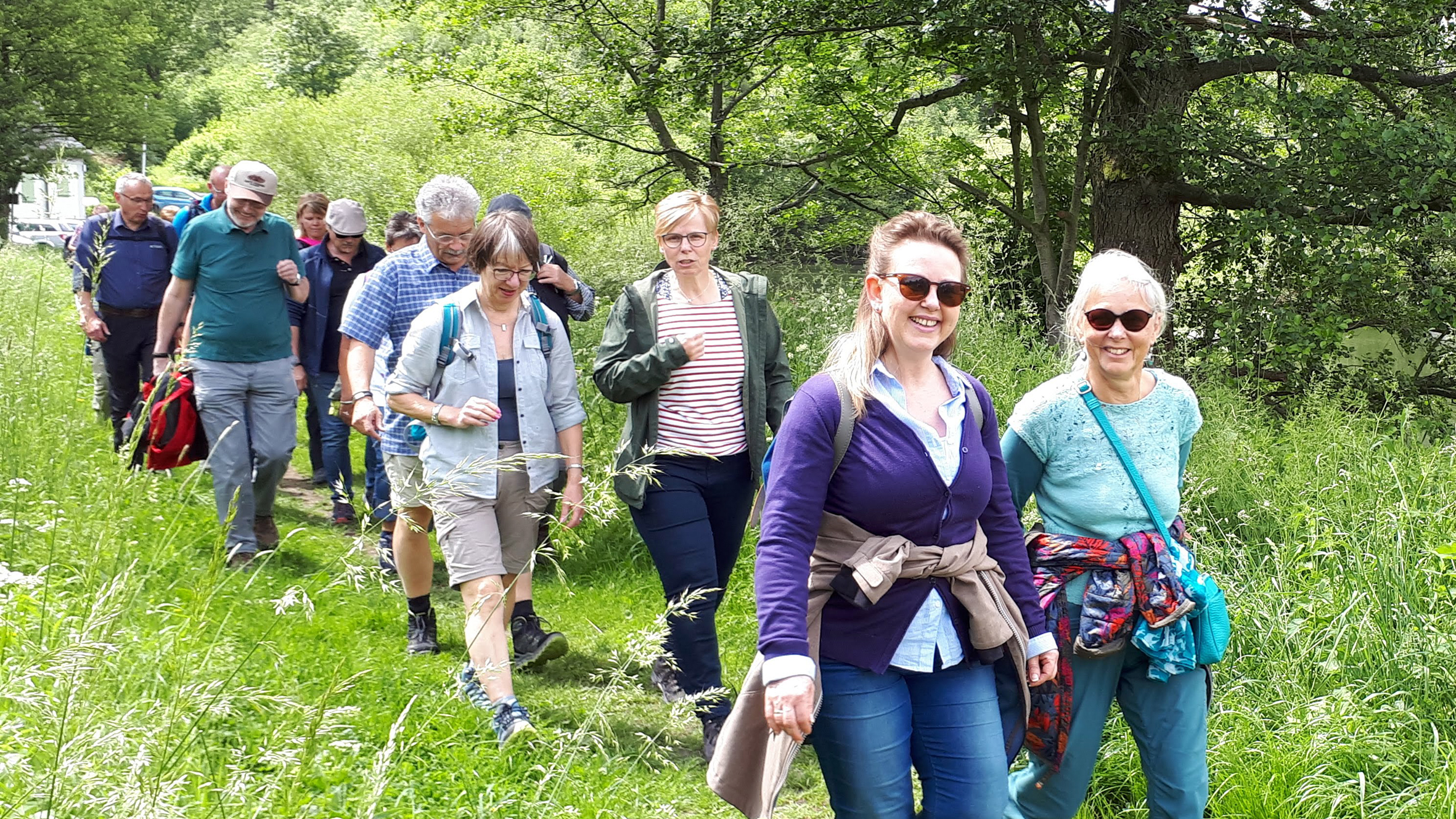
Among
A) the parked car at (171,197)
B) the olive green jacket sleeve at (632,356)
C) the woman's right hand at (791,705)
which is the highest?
the parked car at (171,197)

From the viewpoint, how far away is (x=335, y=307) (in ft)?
27.0

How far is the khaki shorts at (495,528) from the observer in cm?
465

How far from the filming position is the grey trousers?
6.54m

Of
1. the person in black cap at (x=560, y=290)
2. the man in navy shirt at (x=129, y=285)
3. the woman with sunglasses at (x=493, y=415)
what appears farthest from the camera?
the man in navy shirt at (x=129, y=285)

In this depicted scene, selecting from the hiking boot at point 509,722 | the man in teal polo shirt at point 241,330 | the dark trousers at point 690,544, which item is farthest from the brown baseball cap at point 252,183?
the hiking boot at point 509,722

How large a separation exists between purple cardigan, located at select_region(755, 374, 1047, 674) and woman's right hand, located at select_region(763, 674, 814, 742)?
0.37ft

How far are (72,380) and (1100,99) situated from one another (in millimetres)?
8992

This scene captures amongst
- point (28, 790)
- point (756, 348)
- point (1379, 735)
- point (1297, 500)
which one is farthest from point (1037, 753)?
point (1297, 500)

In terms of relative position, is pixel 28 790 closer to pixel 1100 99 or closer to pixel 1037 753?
pixel 1037 753

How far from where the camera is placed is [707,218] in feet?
15.9

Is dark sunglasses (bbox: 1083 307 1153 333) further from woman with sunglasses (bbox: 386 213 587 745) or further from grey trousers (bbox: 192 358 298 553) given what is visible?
grey trousers (bbox: 192 358 298 553)

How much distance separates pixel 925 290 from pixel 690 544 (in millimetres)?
2076

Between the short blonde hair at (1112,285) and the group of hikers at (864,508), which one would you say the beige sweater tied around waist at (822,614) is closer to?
the group of hikers at (864,508)

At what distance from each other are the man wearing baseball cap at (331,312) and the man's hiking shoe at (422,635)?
2.58 meters
